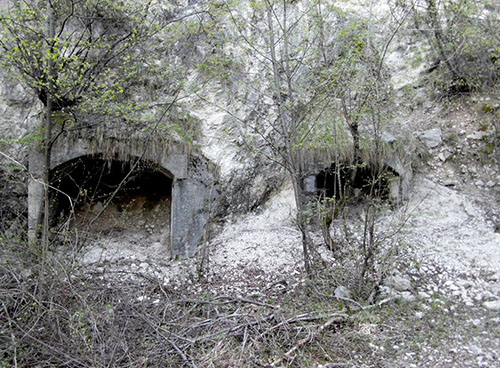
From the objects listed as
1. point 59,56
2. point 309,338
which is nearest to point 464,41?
point 309,338

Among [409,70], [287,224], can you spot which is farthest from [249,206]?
[409,70]

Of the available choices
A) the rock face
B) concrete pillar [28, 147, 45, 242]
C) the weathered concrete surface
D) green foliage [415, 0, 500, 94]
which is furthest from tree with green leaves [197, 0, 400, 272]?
concrete pillar [28, 147, 45, 242]

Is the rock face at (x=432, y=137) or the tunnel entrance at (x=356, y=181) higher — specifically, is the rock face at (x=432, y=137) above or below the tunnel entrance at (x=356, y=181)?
above

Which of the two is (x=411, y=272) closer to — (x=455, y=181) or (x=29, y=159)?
(x=455, y=181)

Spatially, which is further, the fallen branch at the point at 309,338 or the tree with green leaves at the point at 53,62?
the tree with green leaves at the point at 53,62

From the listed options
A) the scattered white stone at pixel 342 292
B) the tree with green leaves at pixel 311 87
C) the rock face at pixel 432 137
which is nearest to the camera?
the scattered white stone at pixel 342 292

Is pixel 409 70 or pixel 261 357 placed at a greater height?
pixel 409 70

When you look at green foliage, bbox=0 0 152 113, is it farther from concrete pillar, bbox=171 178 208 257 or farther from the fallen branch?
the fallen branch

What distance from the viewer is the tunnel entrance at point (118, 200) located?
6.05 metres

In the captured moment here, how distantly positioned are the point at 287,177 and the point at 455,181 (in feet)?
9.17

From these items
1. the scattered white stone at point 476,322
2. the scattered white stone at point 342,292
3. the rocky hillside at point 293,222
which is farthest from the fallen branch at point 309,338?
the scattered white stone at point 476,322

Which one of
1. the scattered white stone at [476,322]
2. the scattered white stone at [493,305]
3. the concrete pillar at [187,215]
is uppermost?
the concrete pillar at [187,215]

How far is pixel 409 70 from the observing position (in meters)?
8.02

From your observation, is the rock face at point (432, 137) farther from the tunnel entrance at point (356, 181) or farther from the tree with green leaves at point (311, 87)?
the tree with green leaves at point (311, 87)
